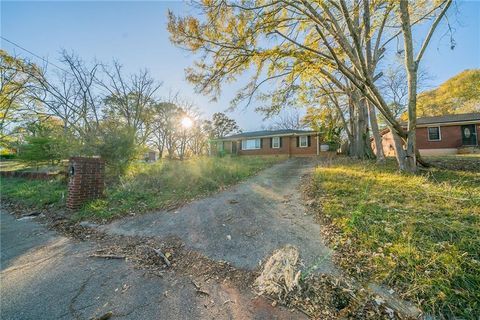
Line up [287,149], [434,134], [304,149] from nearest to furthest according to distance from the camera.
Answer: [434,134]
[304,149]
[287,149]

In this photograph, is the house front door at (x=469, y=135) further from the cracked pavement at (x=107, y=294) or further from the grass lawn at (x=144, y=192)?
the cracked pavement at (x=107, y=294)

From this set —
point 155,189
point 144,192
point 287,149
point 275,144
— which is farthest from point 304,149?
point 144,192

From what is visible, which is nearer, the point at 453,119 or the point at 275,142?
the point at 453,119

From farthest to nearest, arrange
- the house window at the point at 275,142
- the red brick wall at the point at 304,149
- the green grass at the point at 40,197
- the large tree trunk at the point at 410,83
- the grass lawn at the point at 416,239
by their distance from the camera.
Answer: the house window at the point at 275,142
the red brick wall at the point at 304,149
the green grass at the point at 40,197
the large tree trunk at the point at 410,83
the grass lawn at the point at 416,239

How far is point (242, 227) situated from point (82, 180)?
16.2ft

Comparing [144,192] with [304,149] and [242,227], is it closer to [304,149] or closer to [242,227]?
[242,227]

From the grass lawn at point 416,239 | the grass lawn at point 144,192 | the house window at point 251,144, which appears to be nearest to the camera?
the grass lawn at point 416,239

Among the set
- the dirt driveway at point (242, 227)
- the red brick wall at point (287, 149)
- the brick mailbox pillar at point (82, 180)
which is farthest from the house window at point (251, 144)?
the brick mailbox pillar at point (82, 180)

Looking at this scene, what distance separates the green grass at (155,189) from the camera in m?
5.48

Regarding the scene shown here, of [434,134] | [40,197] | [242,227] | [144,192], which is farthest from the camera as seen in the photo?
[434,134]

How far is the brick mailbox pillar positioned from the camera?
18.5 ft

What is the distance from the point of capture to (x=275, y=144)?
22.1m

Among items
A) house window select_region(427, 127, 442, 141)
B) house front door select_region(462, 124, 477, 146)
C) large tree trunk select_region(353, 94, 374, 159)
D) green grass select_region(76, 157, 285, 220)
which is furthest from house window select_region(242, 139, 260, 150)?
house front door select_region(462, 124, 477, 146)

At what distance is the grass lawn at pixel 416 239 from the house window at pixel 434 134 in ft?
58.8
